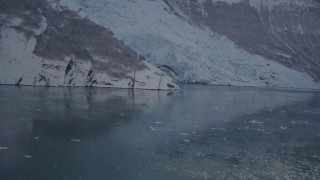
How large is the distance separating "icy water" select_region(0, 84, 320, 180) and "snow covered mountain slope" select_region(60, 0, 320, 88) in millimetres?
16933

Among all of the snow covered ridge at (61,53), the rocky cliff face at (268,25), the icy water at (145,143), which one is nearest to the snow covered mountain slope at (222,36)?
the rocky cliff face at (268,25)

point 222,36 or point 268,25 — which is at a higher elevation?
point 268,25

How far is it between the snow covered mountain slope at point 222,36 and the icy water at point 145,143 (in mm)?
16933

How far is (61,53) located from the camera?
92.0ft

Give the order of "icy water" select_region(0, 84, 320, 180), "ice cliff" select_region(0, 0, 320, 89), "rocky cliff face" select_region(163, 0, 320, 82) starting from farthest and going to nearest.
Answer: "rocky cliff face" select_region(163, 0, 320, 82), "ice cliff" select_region(0, 0, 320, 89), "icy water" select_region(0, 84, 320, 180)

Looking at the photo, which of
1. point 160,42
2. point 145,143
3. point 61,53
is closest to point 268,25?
point 160,42

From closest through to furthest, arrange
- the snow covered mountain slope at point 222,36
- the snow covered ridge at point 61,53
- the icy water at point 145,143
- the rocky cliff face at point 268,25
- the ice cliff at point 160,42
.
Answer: the icy water at point 145,143 < the snow covered ridge at point 61,53 < the ice cliff at point 160,42 < the snow covered mountain slope at point 222,36 < the rocky cliff face at point 268,25

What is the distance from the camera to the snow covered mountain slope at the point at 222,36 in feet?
133

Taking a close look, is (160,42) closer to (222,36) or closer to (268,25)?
(222,36)

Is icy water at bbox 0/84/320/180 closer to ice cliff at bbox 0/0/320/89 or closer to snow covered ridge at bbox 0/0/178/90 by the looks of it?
snow covered ridge at bbox 0/0/178/90

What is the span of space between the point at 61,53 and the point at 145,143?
17.6 metres

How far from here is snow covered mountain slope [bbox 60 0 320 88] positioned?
40.7m

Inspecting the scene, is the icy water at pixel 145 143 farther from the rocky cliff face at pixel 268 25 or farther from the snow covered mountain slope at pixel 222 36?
the rocky cliff face at pixel 268 25

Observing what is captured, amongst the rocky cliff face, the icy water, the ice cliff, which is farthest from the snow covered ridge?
the rocky cliff face
